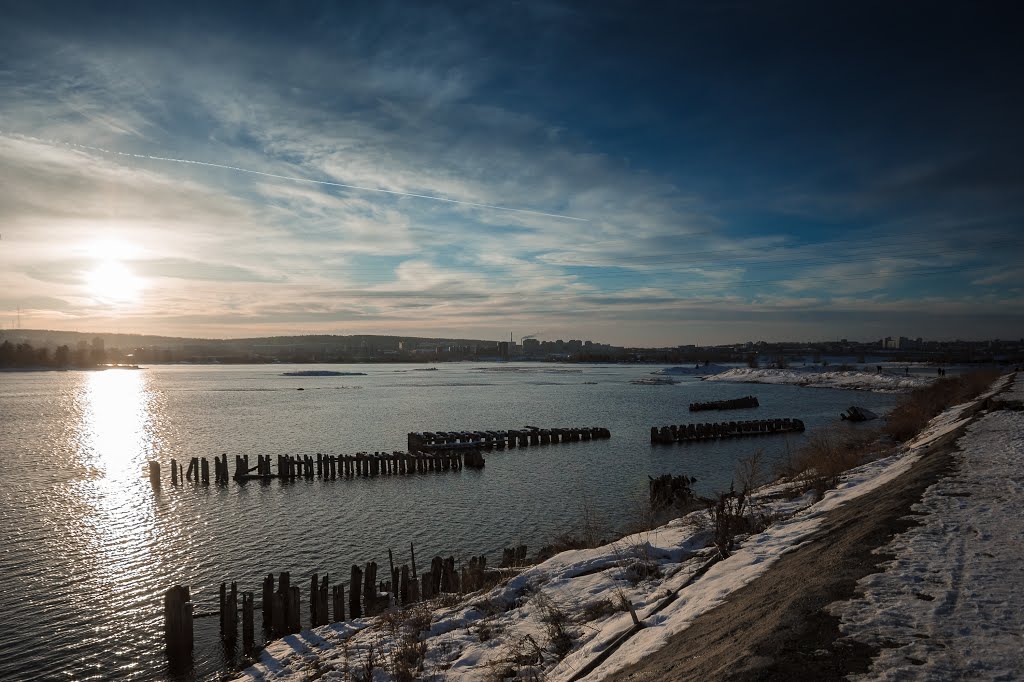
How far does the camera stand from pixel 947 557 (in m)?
7.13

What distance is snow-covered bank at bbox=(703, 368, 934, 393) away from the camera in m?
80.0

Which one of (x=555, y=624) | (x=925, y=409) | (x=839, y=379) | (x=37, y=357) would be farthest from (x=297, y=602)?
(x=37, y=357)

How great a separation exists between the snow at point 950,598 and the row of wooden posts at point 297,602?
8172 millimetres

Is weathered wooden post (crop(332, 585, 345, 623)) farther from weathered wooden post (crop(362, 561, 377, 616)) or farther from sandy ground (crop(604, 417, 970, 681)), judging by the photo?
sandy ground (crop(604, 417, 970, 681))

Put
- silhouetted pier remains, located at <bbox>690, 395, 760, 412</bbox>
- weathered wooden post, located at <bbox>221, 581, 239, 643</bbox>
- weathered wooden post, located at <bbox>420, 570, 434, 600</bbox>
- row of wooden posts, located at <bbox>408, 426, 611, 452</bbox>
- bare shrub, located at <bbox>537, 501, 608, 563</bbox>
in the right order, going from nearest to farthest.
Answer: weathered wooden post, located at <bbox>221, 581, 239, 643</bbox> → weathered wooden post, located at <bbox>420, 570, 434, 600</bbox> → bare shrub, located at <bbox>537, 501, 608, 563</bbox> → row of wooden posts, located at <bbox>408, 426, 611, 452</bbox> → silhouetted pier remains, located at <bbox>690, 395, 760, 412</bbox>

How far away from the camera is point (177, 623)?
12141 mm

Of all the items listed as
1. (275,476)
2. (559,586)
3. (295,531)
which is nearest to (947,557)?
(559,586)

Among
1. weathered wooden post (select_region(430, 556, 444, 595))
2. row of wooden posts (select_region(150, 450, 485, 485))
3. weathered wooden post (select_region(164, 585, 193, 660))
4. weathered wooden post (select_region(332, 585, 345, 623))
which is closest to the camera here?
weathered wooden post (select_region(164, 585, 193, 660))

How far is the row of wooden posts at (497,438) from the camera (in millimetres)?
39906

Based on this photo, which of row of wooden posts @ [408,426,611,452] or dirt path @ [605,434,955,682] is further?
row of wooden posts @ [408,426,611,452]

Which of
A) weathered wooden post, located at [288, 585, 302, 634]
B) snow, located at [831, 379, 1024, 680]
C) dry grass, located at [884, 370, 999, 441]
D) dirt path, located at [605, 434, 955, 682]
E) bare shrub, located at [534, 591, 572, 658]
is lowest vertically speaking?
weathered wooden post, located at [288, 585, 302, 634]

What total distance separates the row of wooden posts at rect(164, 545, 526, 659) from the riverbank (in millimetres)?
897

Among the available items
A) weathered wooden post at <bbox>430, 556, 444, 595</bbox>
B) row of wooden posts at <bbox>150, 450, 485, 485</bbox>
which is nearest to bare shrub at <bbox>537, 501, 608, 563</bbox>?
weathered wooden post at <bbox>430, 556, 444, 595</bbox>

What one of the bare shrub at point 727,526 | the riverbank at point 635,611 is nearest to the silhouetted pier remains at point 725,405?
the riverbank at point 635,611
